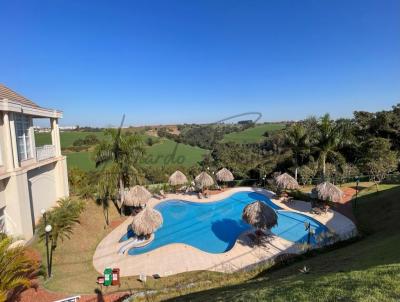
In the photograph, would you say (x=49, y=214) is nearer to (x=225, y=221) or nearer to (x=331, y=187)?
(x=225, y=221)

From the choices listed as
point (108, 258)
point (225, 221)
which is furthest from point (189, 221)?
point (108, 258)

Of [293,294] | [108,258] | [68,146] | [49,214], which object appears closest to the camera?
[293,294]

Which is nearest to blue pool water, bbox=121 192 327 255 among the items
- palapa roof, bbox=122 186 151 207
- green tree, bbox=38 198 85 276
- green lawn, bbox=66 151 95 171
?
palapa roof, bbox=122 186 151 207

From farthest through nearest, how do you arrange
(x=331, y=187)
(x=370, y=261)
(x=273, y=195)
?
(x=273, y=195) → (x=331, y=187) → (x=370, y=261)

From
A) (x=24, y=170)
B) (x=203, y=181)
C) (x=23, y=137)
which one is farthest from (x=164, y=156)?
(x=24, y=170)

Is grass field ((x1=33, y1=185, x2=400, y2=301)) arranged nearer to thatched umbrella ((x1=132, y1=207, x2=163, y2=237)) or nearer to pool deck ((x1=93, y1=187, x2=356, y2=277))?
pool deck ((x1=93, y1=187, x2=356, y2=277))
